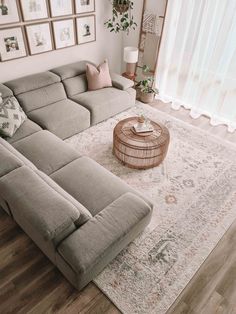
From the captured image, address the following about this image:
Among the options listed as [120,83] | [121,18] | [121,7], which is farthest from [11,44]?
[121,18]

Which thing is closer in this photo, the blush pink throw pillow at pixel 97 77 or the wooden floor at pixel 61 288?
the wooden floor at pixel 61 288

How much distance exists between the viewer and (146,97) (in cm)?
455

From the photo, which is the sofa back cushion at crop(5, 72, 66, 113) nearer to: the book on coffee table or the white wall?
the white wall

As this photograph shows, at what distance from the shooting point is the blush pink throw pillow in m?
3.91

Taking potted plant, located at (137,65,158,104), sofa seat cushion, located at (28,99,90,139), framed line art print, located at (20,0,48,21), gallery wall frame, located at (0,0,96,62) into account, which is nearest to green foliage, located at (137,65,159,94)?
potted plant, located at (137,65,158,104)

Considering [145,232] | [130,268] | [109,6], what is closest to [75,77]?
[109,6]

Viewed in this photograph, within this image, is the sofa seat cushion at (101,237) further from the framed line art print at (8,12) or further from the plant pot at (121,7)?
the plant pot at (121,7)

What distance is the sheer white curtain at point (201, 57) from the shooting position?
3.57 metres

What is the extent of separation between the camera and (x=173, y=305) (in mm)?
1927

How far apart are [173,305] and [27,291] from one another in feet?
3.81

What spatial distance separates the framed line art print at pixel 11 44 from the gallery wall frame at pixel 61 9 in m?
0.57

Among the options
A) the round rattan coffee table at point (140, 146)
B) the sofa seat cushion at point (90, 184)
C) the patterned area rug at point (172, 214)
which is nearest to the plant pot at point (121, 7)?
the patterned area rug at point (172, 214)

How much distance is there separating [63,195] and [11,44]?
2.51 metres

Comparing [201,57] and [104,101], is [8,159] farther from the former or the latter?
[201,57]
